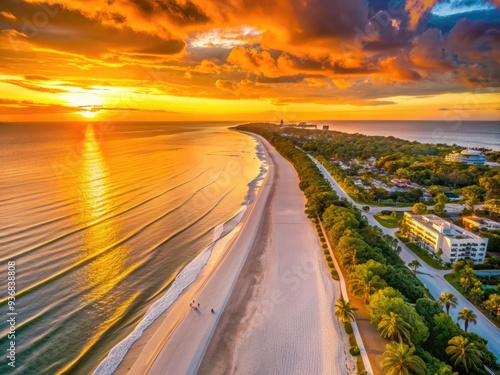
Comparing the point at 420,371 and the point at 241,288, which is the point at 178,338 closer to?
the point at 241,288

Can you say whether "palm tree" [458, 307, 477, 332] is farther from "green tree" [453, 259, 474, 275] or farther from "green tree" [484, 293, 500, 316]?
"green tree" [453, 259, 474, 275]

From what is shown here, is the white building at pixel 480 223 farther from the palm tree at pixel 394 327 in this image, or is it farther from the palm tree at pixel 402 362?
the palm tree at pixel 402 362

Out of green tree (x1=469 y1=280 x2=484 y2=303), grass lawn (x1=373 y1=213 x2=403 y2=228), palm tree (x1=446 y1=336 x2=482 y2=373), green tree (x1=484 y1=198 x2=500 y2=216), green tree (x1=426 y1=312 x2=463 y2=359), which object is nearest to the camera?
palm tree (x1=446 y1=336 x2=482 y2=373)

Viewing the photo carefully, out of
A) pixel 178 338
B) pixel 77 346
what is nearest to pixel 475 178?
pixel 178 338

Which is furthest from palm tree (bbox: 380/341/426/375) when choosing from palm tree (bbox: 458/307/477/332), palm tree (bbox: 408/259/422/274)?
palm tree (bbox: 408/259/422/274)

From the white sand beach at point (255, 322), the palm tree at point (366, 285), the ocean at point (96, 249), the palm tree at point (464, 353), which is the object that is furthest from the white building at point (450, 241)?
the ocean at point (96, 249)

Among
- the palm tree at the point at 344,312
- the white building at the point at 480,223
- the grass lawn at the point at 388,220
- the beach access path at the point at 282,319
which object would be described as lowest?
the beach access path at the point at 282,319
